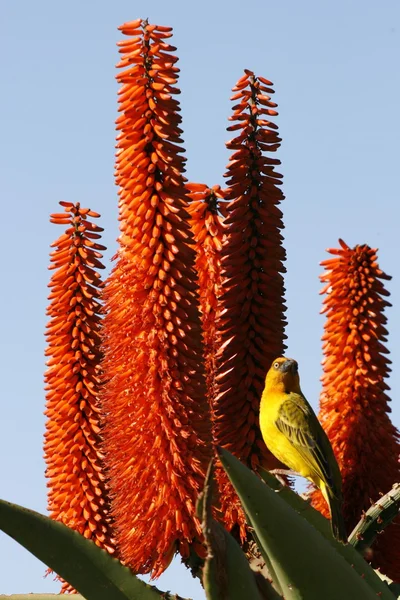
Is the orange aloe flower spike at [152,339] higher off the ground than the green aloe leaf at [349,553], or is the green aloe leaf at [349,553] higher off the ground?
the orange aloe flower spike at [152,339]

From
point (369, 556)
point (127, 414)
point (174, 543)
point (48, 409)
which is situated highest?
point (48, 409)

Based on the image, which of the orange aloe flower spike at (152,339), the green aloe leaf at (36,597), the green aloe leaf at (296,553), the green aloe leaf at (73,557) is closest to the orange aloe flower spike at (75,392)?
the orange aloe flower spike at (152,339)

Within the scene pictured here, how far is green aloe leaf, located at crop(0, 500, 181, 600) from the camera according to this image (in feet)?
17.5

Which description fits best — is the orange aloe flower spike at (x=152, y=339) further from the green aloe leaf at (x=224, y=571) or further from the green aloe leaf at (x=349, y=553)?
the green aloe leaf at (x=224, y=571)

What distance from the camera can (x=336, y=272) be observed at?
8336 mm

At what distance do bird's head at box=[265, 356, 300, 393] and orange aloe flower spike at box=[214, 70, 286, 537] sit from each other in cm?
7

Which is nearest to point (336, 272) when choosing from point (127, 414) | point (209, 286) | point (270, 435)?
point (209, 286)

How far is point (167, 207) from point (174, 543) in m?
1.95

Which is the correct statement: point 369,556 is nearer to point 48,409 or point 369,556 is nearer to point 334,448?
point 334,448

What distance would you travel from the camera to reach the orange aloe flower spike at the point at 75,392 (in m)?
7.98

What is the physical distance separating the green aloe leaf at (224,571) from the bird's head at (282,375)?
8.68 ft

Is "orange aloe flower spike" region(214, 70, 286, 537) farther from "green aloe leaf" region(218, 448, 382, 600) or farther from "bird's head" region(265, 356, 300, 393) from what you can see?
"green aloe leaf" region(218, 448, 382, 600)

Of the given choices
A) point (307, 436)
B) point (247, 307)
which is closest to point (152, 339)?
point (247, 307)

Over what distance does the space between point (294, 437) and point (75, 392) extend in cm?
144
